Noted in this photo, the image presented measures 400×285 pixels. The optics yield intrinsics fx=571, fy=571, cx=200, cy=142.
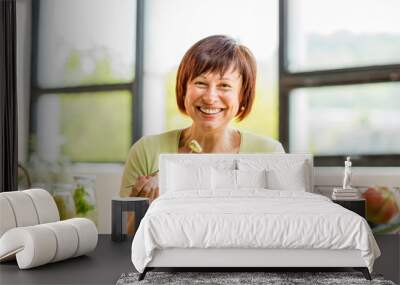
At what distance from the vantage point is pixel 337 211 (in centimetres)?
422

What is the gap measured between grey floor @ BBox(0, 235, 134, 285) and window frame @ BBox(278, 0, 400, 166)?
7.79 ft

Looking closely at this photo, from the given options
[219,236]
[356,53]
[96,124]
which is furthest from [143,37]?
[219,236]

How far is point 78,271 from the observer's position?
446cm

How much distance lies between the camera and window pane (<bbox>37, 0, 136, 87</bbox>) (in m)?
6.55

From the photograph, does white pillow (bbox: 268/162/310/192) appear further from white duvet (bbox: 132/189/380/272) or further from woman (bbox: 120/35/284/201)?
white duvet (bbox: 132/189/380/272)

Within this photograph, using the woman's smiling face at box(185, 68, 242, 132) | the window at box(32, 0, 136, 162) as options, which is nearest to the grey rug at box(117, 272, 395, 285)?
the woman's smiling face at box(185, 68, 242, 132)

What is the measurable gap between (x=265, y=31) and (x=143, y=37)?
139 cm

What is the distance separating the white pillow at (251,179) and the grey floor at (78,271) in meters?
1.31

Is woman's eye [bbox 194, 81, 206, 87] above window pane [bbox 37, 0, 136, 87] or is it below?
below

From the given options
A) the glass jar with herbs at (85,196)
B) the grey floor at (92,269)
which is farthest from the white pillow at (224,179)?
the glass jar with herbs at (85,196)

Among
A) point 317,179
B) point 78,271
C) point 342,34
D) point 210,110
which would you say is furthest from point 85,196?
point 342,34

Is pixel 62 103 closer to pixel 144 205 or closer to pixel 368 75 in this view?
pixel 144 205

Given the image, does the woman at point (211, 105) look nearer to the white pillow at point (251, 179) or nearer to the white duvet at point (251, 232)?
the white pillow at point (251, 179)

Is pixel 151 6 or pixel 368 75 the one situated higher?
pixel 151 6
